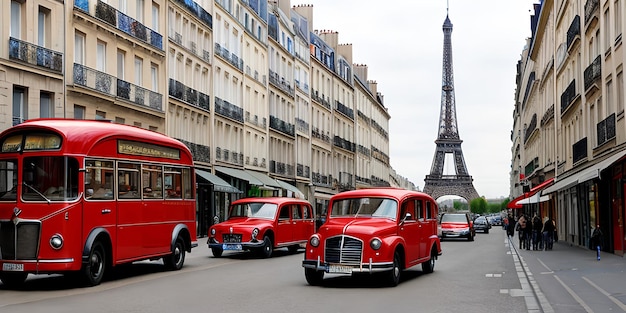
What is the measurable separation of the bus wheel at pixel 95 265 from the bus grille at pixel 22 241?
1.05m

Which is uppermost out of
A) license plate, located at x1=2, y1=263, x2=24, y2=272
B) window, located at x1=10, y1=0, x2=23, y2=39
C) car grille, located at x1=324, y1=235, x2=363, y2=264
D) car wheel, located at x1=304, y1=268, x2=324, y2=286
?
window, located at x1=10, y1=0, x2=23, y2=39

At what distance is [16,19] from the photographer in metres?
30.9

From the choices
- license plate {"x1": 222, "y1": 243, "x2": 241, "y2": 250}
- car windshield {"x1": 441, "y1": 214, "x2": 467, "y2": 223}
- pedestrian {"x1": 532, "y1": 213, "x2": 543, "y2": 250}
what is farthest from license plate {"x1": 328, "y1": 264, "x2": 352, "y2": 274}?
car windshield {"x1": 441, "y1": 214, "x2": 467, "y2": 223}

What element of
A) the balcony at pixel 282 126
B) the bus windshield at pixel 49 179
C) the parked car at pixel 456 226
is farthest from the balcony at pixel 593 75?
the balcony at pixel 282 126

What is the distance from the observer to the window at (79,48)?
35.0m

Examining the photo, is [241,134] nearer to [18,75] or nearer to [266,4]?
[266,4]

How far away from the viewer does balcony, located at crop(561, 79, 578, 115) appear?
3912 cm

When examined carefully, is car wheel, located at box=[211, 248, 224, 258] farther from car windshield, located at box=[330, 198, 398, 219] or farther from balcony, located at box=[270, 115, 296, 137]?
balcony, located at box=[270, 115, 296, 137]

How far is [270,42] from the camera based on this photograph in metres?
63.4

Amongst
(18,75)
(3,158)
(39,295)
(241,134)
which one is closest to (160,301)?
(39,295)

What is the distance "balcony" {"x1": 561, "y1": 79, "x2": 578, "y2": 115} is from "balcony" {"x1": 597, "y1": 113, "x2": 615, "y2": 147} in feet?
21.1

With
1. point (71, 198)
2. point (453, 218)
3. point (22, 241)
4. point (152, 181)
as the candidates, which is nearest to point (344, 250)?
point (71, 198)

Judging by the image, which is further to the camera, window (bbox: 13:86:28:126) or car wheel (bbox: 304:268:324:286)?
window (bbox: 13:86:28:126)

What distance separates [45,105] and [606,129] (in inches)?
809
